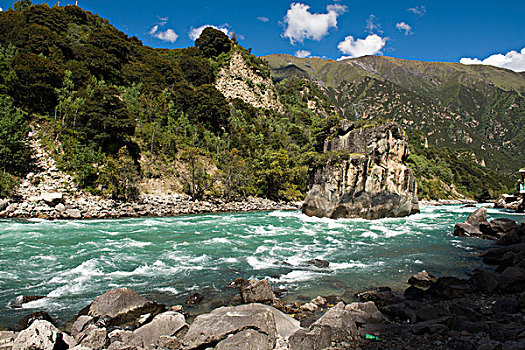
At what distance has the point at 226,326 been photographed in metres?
5.79

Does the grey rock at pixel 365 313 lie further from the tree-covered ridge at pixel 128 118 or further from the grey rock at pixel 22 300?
the tree-covered ridge at pixel 128 118

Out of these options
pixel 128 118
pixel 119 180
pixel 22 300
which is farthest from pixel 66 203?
pixel 22 300

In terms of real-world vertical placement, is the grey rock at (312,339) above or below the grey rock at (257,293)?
above

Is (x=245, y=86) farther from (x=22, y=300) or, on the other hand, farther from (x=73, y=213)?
(x=22, y=300)

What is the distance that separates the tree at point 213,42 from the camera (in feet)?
258

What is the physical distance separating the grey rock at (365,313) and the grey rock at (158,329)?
405 cm

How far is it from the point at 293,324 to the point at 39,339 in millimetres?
4977

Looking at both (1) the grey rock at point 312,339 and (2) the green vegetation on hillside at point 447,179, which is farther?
(2) the green vegetation on hillside at point 447,179

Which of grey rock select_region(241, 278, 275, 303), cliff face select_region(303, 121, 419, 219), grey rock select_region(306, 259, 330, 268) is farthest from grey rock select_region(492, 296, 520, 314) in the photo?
cliff face select_region(303, 121, 419, 219)

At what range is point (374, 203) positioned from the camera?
28.5 m

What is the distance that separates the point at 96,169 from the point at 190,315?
99.2ft

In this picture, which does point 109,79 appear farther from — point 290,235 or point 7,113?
point 290,235

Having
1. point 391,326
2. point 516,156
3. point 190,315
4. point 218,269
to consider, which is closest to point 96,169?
point 218,269

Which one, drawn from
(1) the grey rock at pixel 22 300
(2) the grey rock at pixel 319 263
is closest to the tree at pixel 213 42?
(2) the grey rock at pixel 319 263
